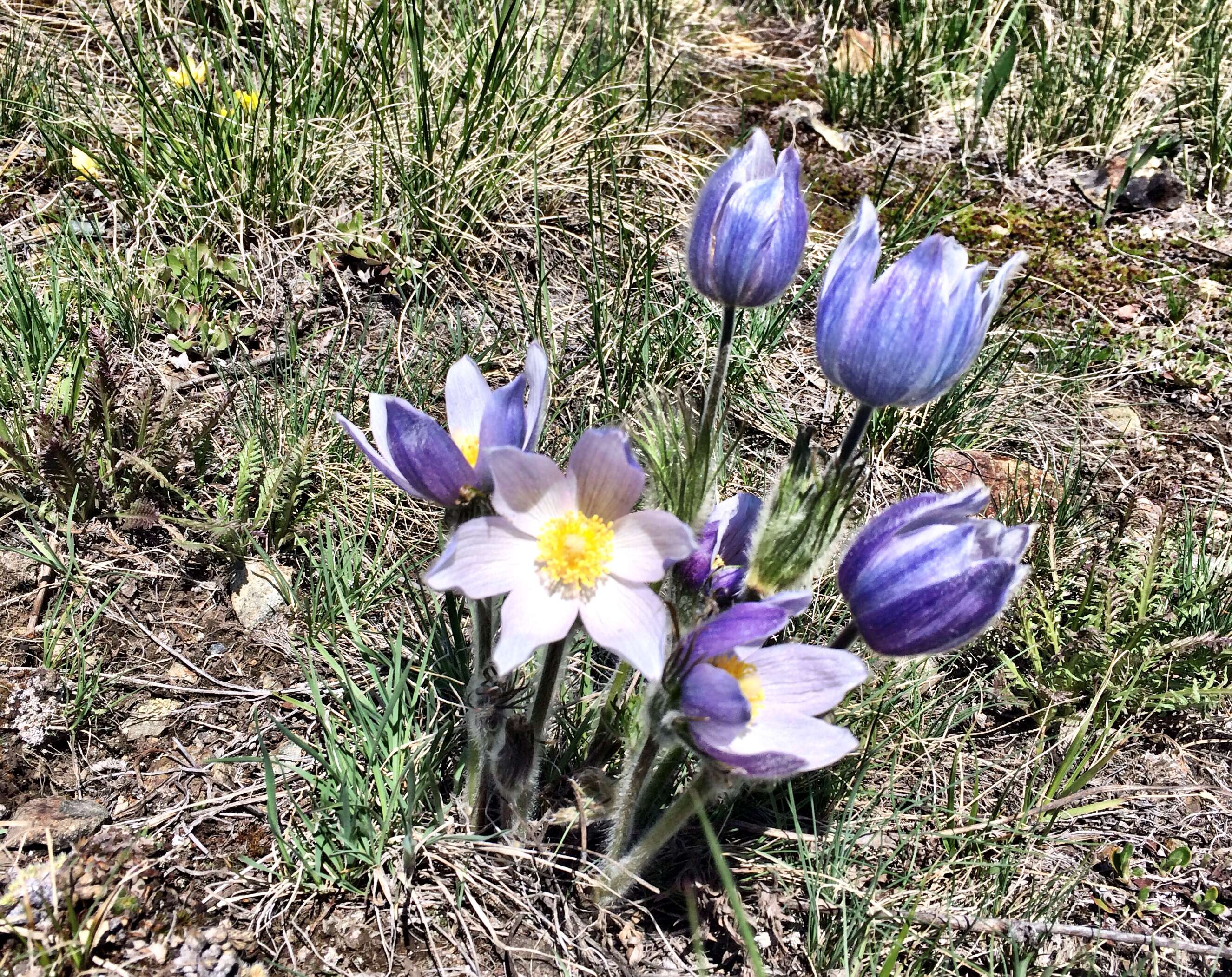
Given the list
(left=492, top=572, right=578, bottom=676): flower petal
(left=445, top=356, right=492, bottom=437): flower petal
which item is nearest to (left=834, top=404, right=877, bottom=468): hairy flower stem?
(left=492, top=572, right=578, bottom=676): flower petal

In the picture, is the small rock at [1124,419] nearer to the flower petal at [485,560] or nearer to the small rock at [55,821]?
the flower petal at [485,560]

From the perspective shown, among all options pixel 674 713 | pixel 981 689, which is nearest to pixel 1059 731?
pixel 981 689

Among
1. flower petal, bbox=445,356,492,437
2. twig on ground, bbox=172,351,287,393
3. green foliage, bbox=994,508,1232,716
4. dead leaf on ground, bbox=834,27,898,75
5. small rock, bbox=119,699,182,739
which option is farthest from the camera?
dead leaf on ground, bbox=834,27,898,75

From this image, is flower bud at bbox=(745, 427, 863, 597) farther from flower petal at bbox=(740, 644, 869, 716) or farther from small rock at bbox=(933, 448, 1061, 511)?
small rock at bbox=(933, 448, 1061, 511)

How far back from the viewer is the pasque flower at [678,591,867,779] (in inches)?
44.0

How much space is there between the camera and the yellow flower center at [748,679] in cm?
120

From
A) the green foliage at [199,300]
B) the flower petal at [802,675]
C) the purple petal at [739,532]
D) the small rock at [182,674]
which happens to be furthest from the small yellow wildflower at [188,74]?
the flower petal at [802,675]

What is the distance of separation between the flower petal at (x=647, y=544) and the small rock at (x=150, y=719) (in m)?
0.96

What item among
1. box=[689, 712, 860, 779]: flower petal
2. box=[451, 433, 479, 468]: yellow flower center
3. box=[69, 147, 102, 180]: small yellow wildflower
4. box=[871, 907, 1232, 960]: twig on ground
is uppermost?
box=[451, 433, 479, 468]: yellow flower center

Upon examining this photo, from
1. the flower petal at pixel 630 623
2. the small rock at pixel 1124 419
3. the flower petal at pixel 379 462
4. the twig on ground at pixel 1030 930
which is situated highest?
the flower petal at pixel 379 462

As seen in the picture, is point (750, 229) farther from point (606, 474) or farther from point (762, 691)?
point (762, 691)

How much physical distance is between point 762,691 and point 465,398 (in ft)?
1.86

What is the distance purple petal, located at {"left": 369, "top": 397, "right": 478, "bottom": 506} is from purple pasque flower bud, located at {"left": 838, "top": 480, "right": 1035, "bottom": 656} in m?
0.49

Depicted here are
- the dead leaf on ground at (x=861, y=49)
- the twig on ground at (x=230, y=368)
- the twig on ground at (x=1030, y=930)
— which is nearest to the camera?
the twig on ground at (x=1030, y=930)
